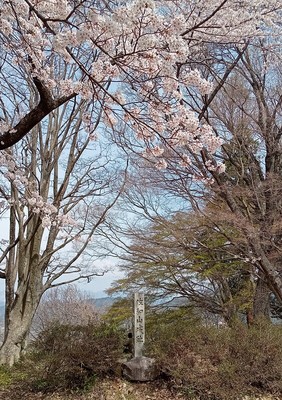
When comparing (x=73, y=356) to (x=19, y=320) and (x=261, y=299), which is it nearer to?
(x=19, y=320)

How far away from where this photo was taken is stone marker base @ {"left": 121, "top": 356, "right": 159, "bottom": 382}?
5270 mm

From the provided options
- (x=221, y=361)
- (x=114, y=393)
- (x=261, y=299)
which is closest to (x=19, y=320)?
(x=114, y=393)

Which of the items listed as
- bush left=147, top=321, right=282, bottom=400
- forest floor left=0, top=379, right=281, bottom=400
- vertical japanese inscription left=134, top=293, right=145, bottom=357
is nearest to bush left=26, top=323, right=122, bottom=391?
forest floor left=0, top=379, right=281, bottom=400

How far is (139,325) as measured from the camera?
5.81 m

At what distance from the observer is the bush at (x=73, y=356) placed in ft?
16.4

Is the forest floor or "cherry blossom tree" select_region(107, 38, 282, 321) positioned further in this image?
"cherry blossom tree" select_region(107, 38, 282, 321)

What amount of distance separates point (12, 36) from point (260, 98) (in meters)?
6.40

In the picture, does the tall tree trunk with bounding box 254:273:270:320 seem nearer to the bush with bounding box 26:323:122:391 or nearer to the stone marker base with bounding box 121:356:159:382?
the stone marker base with bounding box 121:356:159:382

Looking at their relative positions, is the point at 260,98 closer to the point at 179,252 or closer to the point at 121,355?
the point at 179,252

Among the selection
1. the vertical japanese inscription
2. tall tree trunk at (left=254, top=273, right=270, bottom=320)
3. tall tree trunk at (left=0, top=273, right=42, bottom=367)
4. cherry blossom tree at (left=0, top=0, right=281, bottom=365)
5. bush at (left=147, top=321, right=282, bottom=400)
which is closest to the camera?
cherry blossom tree at (left=0, top=0, right=281, bottom=365)

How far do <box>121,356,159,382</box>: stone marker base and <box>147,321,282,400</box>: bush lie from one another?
14 centimetres

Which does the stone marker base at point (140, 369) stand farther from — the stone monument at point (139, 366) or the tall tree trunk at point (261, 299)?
the tall tree trunk at point (261, 299)

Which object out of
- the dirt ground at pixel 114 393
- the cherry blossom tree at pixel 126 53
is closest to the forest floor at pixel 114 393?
the dirt ground at pixel 114 393

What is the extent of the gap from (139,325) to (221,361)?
1238 mm
